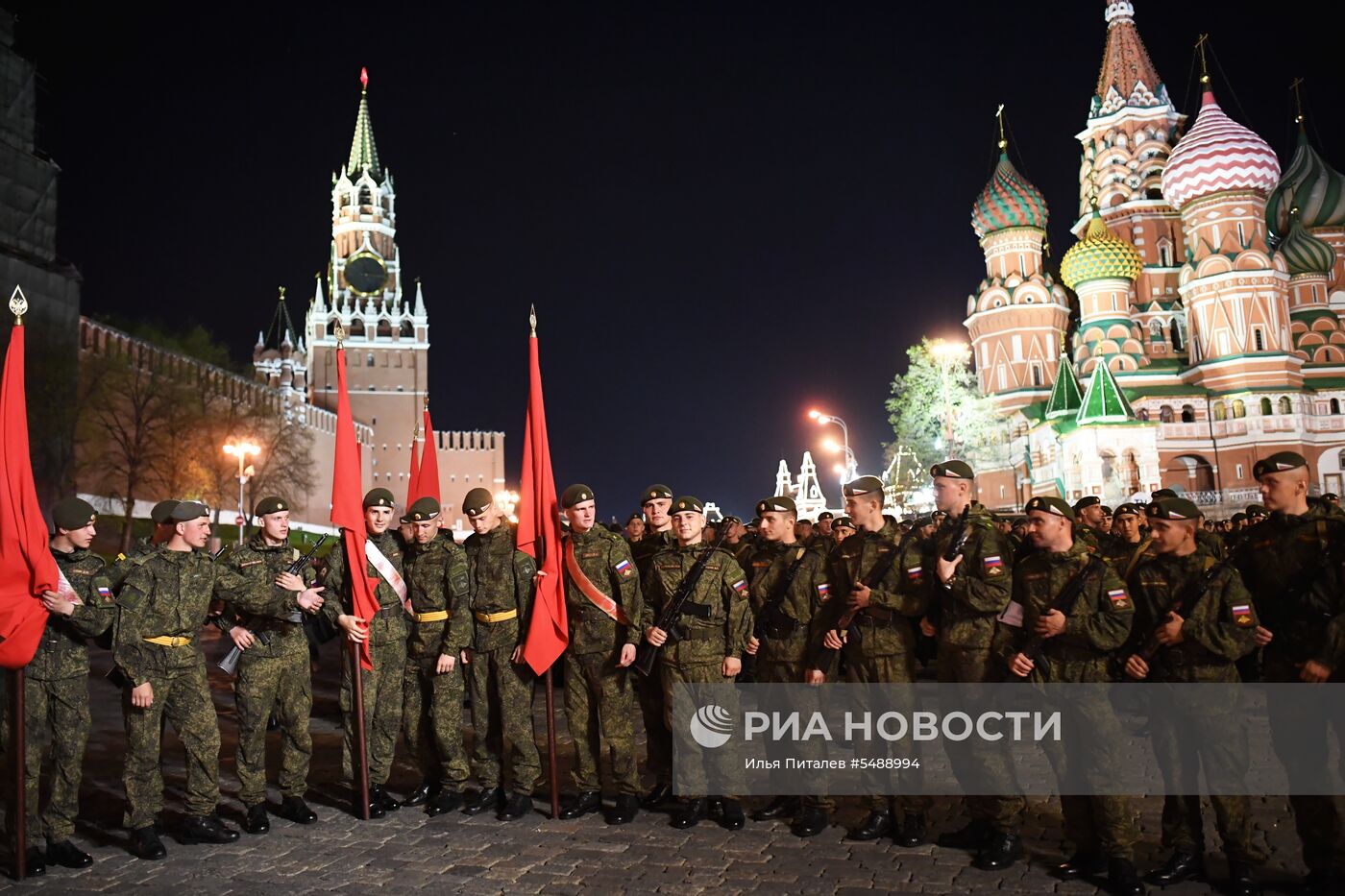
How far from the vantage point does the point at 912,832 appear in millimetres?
5750

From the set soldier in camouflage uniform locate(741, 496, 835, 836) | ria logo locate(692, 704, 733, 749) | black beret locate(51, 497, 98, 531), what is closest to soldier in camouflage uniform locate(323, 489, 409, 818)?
black beret locate(51, 497, 98, 531)

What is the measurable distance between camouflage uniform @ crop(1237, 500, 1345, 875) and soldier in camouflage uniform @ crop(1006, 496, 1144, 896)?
74cm

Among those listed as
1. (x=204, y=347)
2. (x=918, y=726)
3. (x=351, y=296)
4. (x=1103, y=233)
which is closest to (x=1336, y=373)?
(x=1103, y=233)

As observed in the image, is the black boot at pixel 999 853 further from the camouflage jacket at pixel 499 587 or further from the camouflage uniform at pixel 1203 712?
the camouflage jacket at pixel 499 587

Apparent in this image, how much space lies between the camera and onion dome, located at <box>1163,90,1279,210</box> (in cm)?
4897

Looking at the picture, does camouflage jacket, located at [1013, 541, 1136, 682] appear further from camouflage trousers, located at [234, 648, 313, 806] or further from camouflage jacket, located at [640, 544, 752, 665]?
camouflage trousers, located at [234, 648, 313, 806]

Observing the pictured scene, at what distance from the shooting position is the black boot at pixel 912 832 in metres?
5.71

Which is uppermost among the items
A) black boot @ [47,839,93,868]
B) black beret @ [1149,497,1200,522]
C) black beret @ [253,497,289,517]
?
black beret @ [253,497,289,517]

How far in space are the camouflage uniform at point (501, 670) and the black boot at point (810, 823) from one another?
72.0 inches

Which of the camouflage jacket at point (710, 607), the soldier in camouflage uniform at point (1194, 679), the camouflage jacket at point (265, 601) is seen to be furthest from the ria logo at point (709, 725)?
the camouflage jacket at point (265, 601)

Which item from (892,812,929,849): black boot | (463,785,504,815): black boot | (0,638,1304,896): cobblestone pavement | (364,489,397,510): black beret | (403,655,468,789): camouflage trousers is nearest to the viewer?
(0,638,1304,896): cobblestone pavement

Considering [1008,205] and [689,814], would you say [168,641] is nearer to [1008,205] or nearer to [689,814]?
[689,814]

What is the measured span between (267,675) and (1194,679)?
564 cm

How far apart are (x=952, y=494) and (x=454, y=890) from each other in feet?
12.0
